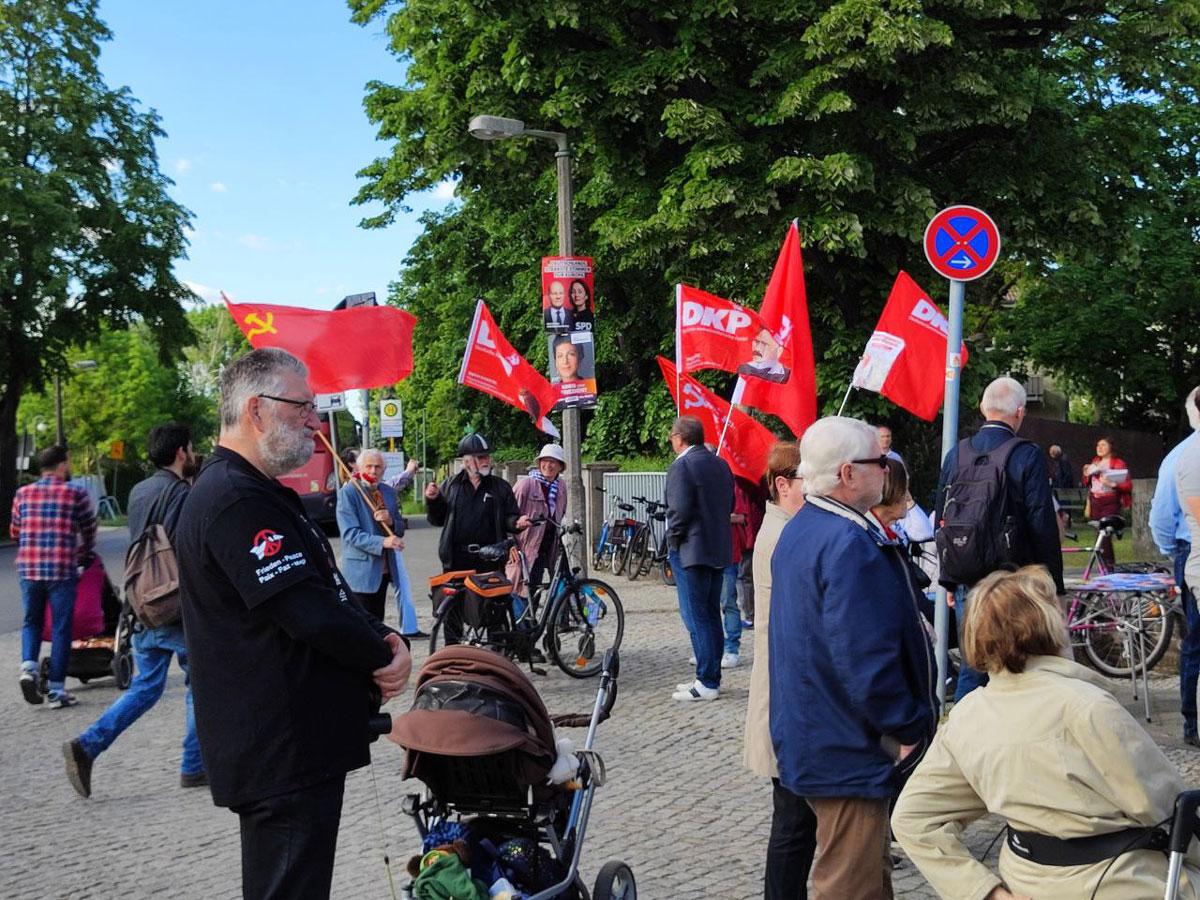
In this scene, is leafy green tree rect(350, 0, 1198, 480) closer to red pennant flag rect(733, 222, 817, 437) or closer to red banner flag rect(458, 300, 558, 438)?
red banner flag rect(458, 300, 558, 438)

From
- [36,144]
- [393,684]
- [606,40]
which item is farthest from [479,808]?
[36,144]

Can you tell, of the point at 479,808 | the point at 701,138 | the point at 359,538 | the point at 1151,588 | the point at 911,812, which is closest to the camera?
the point at 911,812

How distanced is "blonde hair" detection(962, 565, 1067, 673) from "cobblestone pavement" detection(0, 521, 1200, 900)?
2492mm

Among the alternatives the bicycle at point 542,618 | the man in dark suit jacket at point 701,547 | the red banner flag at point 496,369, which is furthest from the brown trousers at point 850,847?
the red banner flag at point 496,369

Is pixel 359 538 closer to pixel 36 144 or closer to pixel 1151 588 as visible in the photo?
pixel 1151 588

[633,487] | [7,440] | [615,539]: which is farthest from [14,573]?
[7,440]

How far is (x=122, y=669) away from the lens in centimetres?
1009

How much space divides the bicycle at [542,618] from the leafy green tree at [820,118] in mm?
8311

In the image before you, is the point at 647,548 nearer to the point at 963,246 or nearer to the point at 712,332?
the point at 712,332

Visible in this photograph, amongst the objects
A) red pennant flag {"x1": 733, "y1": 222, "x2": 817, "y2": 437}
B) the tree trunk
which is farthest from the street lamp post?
the tree trunk

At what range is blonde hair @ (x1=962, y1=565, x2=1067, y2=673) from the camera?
3.02 metres

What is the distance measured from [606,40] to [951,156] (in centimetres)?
583

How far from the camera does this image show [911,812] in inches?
120

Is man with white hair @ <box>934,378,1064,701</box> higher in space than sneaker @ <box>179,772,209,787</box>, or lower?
higher
